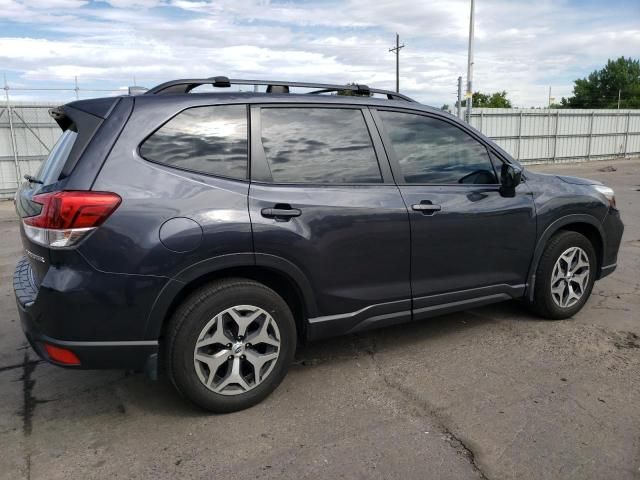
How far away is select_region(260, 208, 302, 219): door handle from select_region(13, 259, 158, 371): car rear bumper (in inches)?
34.6

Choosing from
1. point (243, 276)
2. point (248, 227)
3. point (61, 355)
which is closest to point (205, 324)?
point (243, 276)

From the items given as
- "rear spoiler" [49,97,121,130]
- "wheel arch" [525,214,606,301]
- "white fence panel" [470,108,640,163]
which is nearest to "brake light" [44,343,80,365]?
"rear spoiler" [49,97,121,130]

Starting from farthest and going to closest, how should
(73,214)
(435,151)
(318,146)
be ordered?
(435,151) → (318,146) → (73,214)

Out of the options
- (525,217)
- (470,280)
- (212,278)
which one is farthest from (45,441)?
(525,217)

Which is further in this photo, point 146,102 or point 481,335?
point 481,335

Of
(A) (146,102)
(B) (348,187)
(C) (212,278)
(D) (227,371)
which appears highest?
(A) (146,102)

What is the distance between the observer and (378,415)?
9.71 feet

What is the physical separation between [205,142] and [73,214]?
78 cm

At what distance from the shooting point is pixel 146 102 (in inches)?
111

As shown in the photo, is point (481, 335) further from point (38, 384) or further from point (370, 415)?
point (38, 384)

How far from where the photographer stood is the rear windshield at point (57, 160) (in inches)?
109

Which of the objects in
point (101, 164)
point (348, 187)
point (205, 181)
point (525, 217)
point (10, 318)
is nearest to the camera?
point (101, 164)

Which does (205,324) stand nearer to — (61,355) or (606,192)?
(61,355)

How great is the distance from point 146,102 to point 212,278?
995 mm
